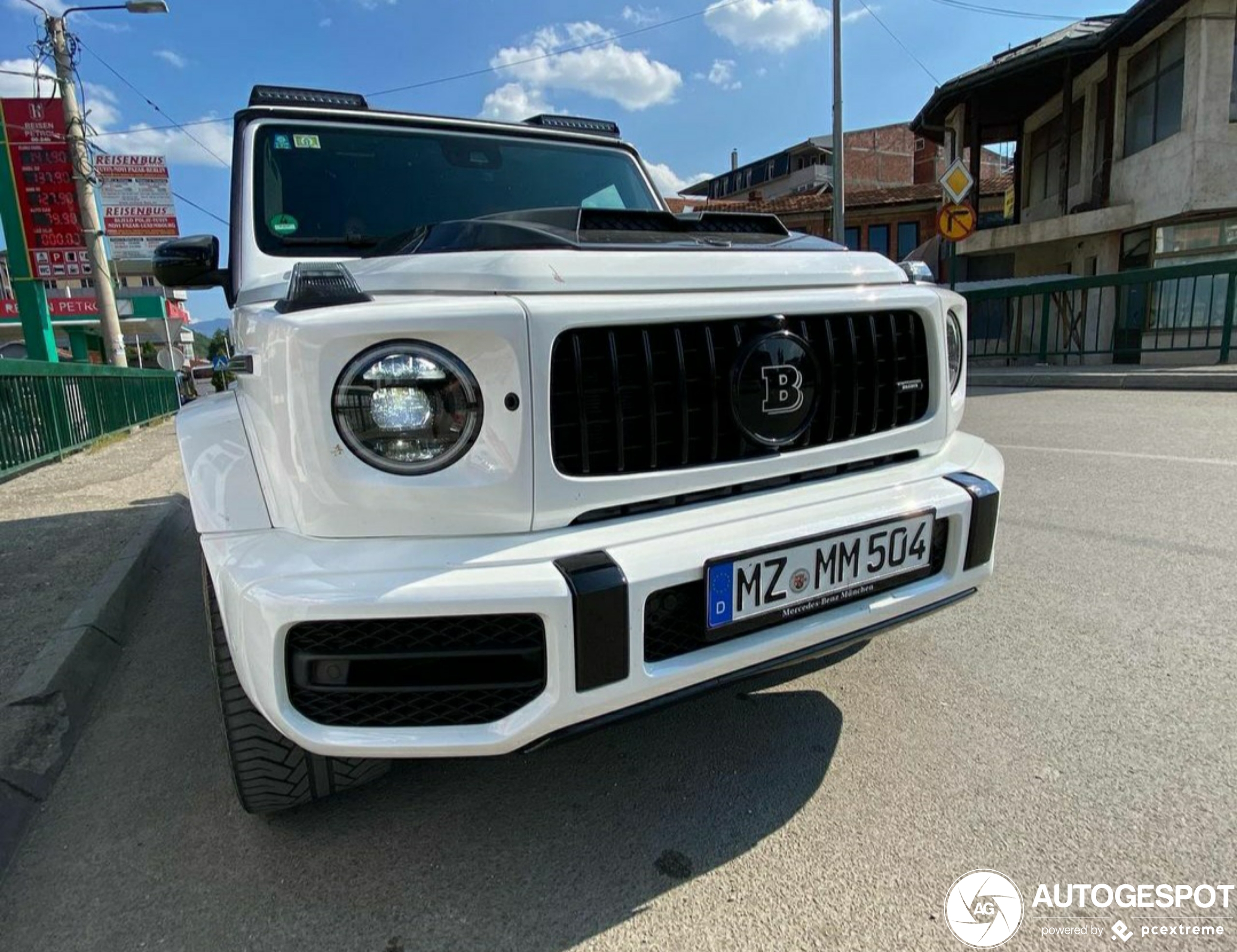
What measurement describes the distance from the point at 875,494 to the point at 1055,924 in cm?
96

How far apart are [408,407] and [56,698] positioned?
197cm

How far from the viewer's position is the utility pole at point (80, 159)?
12781 millimetres

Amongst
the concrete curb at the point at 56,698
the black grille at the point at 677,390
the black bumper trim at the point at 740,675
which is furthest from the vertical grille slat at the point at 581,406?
the concrete curb at the point at 56,698

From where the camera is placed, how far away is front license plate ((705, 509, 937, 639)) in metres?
1.53

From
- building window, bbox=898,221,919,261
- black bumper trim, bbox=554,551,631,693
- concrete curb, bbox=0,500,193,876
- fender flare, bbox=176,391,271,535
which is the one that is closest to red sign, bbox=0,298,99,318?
building window, bbox=898,221,919,261

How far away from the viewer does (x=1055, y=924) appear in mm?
1454

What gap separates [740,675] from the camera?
5.21 feet

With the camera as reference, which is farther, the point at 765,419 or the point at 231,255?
the point at 231,255

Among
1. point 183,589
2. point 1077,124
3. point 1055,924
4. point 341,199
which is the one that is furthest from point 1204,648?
point 1077,124

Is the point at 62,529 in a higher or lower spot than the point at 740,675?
lower

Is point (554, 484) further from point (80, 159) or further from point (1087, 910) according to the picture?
point (80, 159)

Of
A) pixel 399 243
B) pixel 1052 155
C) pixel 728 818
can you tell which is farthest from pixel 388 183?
pixel 1052 155

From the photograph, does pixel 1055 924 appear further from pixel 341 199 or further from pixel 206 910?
pixel 341 199

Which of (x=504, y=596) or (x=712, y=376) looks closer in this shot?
(x=504, y=596)
